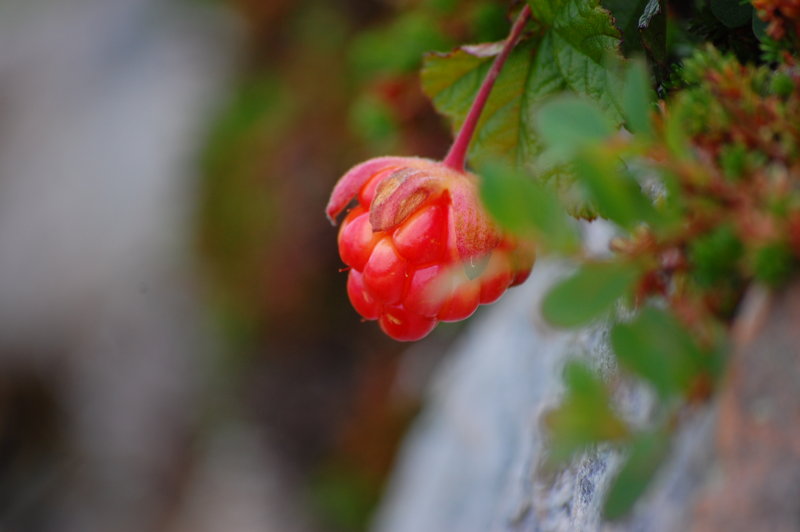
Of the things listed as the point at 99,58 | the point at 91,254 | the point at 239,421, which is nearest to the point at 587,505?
the point at 239,421

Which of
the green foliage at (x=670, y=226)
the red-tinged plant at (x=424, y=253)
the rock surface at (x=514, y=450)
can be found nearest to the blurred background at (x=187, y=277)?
the rock surface at (x=514, y=450)

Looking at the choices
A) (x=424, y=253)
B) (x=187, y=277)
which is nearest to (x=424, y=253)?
(x=424, y=253)

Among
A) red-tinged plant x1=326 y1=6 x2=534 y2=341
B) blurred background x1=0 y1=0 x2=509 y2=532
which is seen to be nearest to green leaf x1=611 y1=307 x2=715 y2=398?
red-tinged plant x1=326 y1=6 x2=534 y2=341

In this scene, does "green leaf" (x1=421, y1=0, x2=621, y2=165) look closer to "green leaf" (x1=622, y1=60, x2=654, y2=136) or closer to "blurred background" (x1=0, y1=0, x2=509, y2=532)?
"green leaf" (x1=622, y1=60, x2=654, y2=136)

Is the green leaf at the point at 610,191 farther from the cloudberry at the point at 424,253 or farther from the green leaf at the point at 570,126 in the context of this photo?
the cloudberry at the point at 424,253

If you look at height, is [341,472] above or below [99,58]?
below

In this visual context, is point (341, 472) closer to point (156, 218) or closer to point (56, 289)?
point (156, 218)
